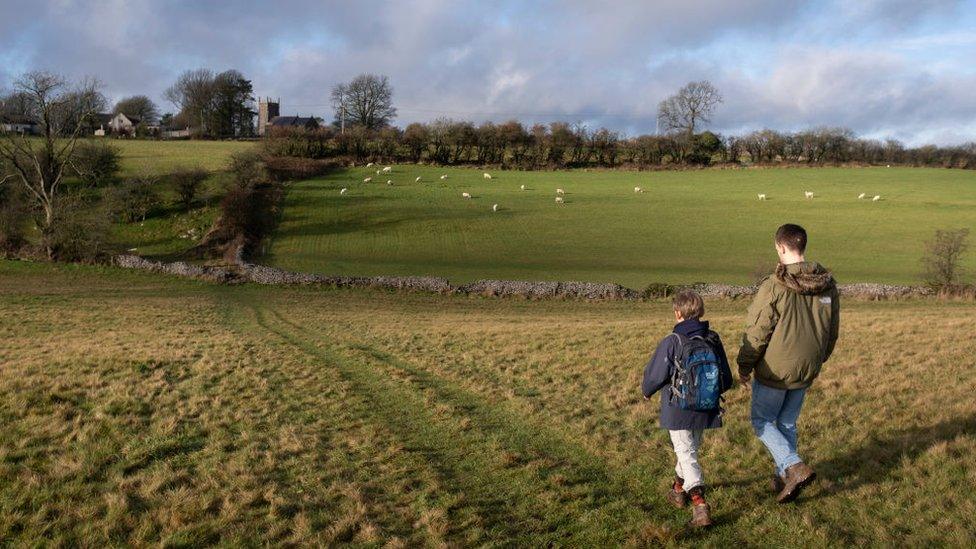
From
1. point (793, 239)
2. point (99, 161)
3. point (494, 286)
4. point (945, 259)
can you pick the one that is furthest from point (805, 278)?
point (99, 161)

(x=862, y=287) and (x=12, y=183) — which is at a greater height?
(x=12, y=183)

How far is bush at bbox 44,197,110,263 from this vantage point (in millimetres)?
37812

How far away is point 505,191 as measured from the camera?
62.8 meters

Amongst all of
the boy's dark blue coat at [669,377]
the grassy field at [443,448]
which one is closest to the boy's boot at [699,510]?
the grassy field at [443,448]

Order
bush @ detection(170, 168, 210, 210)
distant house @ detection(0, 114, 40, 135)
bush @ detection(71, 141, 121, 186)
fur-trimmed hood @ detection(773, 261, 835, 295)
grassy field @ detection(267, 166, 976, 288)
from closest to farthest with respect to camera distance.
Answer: fur-trimmed hood @ detection(773, 261, 835, 295)
grassy field @ detection(267, 166, 976, 288)
distant house @ detection(0, 114, 40, 135)
bush @ detection(170, 168, 210, 210)
bush @ detection(71, 141, 121, 186)

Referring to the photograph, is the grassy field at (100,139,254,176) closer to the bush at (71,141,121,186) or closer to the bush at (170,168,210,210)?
the bush at (71,141,121,186)

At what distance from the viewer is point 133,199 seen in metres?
49.3

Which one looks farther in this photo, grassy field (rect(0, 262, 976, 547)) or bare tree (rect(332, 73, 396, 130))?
bare tree (rect(332, 73, 396, 130))

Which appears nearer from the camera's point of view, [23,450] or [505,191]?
[23,450]

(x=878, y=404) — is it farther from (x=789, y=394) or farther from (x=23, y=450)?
(x=23, y=450)

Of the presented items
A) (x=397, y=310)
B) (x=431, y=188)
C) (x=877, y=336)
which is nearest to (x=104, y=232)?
(x=397, y=310)

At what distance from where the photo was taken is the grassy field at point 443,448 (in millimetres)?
5703

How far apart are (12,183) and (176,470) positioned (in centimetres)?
5098

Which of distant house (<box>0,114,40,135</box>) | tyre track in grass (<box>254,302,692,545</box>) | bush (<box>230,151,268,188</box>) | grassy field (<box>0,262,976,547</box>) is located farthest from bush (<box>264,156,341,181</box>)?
tyre track in grass (<box>254,302,692,545</box>)
